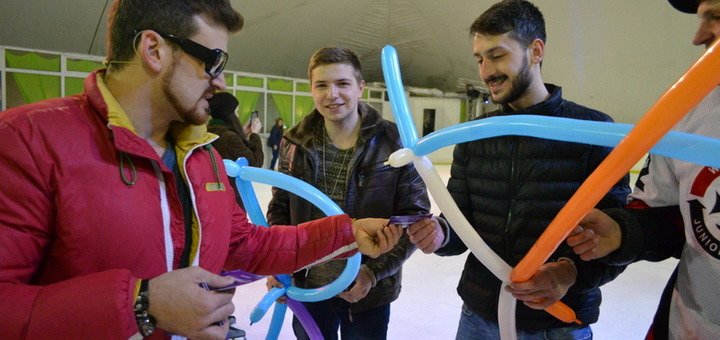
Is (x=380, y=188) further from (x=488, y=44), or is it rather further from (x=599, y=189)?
(x=599, y=189)

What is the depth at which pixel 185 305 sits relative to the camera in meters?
0.81

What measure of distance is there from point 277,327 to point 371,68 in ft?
39.4

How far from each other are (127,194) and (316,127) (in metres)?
1.04

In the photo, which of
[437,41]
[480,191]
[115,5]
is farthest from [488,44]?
[437,41]

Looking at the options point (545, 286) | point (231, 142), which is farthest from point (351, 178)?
point (231, 142)

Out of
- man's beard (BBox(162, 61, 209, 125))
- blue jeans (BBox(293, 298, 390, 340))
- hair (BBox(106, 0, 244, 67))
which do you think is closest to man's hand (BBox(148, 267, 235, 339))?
man's beard (BBox(162, 61, 209, 125))

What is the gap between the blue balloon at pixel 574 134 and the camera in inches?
29.5

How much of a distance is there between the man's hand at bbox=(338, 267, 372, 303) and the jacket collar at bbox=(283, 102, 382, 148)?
0.50 m

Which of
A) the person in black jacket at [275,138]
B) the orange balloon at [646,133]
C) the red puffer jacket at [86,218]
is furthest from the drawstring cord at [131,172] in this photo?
the person in black jacket at [275,138]

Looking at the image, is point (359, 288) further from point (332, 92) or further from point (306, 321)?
Answer: point (332, 92)

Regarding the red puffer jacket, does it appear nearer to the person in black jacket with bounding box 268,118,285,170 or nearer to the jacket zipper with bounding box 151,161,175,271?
the jacket zipper with bounding box 151,161,175,271

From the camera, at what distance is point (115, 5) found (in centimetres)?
102

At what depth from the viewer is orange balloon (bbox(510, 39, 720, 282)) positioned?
0.67 meters

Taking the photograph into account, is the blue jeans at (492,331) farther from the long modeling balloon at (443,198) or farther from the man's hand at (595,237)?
the man's hand at (595,237)
